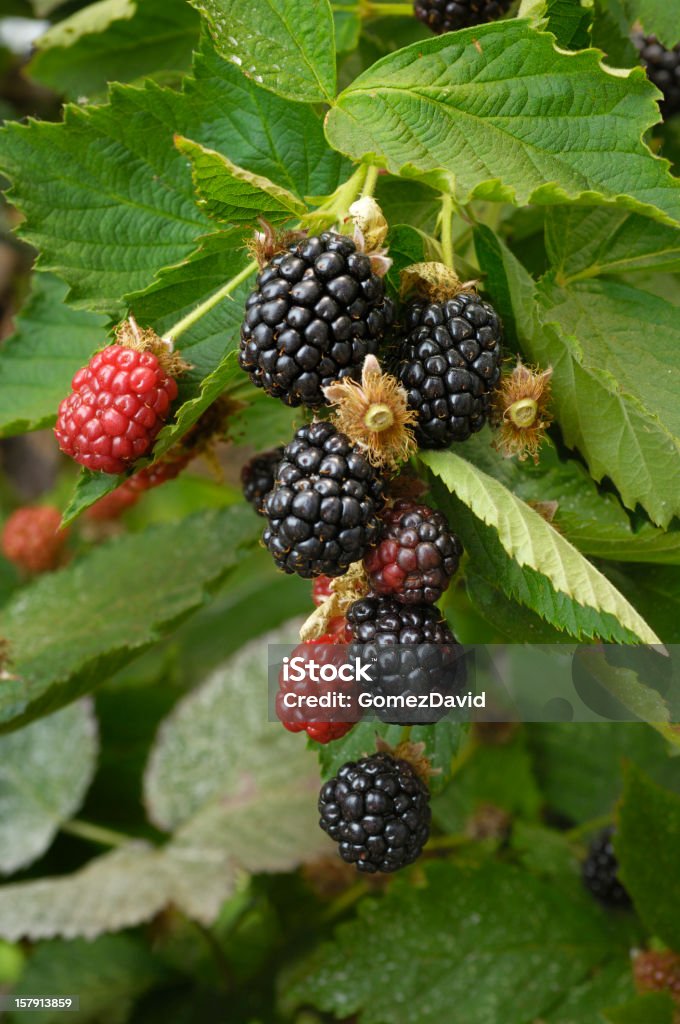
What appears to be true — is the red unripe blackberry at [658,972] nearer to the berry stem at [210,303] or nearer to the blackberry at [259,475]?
the blackberry at [259,475]

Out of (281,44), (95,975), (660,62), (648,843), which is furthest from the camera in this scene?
(95,975)

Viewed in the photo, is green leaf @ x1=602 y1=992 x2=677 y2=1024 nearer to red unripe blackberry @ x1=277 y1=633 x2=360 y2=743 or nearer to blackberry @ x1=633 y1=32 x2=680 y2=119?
red unripe blackberry @ x1=277 y1=633 x2=360 y2=743

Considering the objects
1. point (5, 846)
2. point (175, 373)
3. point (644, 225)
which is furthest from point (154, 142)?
A: point (5, 846)

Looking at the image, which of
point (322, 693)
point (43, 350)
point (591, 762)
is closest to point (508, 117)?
point (322, 693)

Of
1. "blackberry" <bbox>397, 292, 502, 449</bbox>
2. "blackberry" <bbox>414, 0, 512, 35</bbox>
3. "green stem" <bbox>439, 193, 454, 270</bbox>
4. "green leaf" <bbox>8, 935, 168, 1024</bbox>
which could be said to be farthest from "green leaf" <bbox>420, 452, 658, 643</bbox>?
"green leaf" <bbox>8, 935, 168, 1024</bbox>

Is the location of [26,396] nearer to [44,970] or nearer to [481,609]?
[481,609]

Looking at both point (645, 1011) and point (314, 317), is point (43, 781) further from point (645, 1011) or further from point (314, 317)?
point (314, 317)
